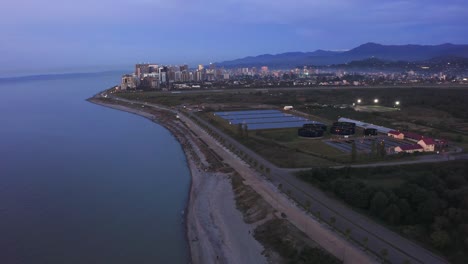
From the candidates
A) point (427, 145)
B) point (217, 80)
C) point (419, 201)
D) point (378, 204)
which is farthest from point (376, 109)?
point (217, 80)

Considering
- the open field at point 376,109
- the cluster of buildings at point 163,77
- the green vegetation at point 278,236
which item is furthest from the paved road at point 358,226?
the cluster of buildings at point 163,77

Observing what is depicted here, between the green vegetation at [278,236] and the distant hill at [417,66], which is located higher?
the distant hill at [417,66]

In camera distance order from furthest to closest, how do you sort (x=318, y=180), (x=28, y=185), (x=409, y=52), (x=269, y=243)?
(x=409, y=52)
(x=28, y=185)
(x=318, y=180)
(x=269, y=243)

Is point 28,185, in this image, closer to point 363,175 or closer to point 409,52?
point 363,175

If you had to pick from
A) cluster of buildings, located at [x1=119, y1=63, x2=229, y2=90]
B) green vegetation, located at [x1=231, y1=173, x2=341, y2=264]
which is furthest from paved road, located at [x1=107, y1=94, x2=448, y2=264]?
cluster of buildings, located at [x1=119, y1=63, x2=229, y2=90]

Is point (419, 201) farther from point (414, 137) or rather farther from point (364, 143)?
point (414, 137)

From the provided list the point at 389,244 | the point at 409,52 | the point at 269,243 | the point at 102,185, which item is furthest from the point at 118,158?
the point at 409,52

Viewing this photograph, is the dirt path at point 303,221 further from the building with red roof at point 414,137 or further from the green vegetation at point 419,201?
the building with red roof at point 414,137
